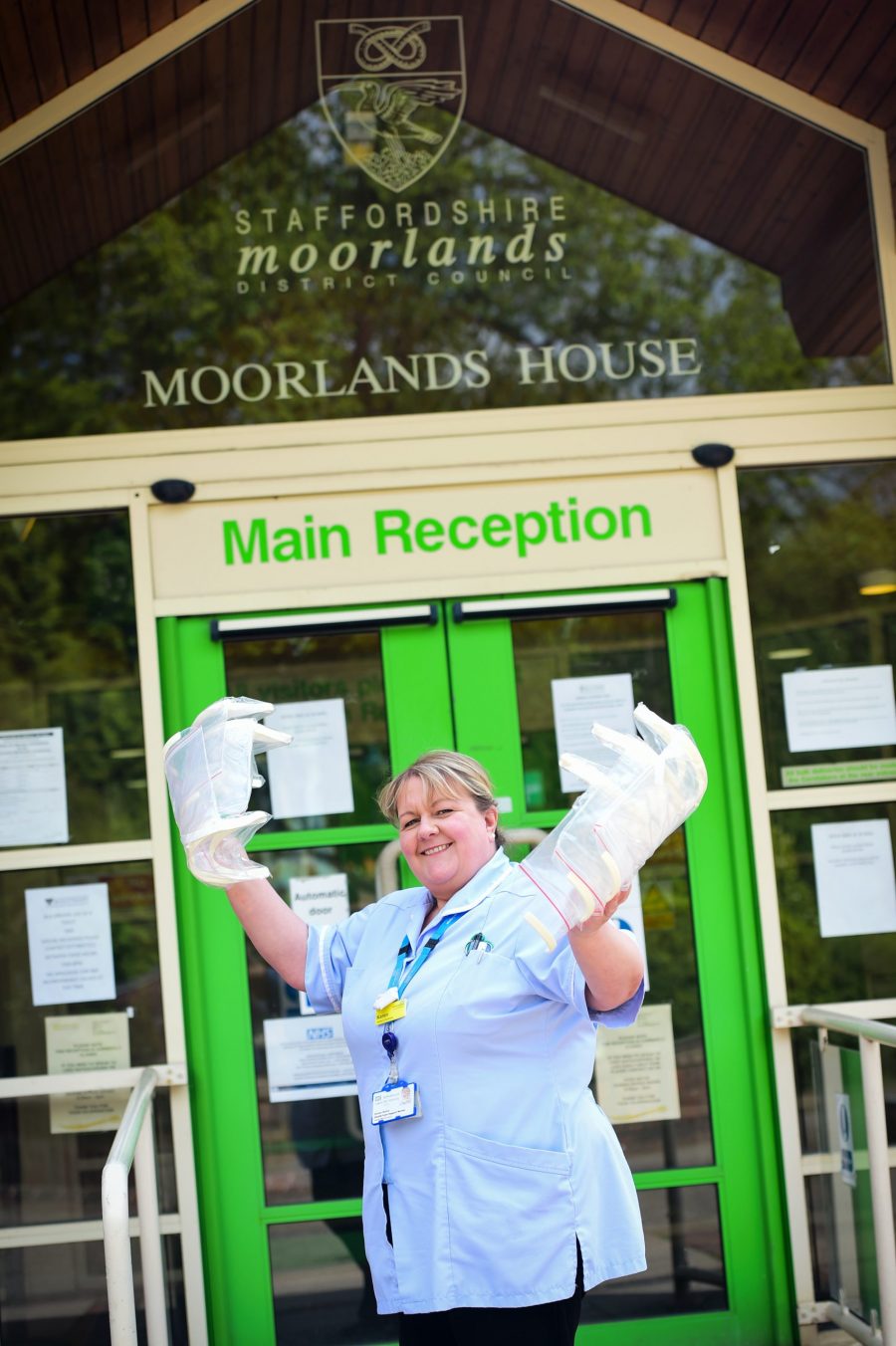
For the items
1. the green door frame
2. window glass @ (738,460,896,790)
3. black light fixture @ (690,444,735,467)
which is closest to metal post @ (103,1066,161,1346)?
the green door frame

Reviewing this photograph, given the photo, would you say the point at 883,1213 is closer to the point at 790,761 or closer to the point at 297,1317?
the point at 790,761

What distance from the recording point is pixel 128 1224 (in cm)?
319

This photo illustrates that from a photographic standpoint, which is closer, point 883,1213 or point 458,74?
point 883,1213

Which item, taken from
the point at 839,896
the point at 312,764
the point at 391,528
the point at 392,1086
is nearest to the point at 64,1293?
the point at 312,764

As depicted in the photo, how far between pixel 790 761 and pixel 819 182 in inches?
68.1

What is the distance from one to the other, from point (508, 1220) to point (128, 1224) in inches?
37.4

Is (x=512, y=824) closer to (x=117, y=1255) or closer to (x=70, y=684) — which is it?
(x=70, y=684)

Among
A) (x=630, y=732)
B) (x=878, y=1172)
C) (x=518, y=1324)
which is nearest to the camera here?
(x=518, y=1324)

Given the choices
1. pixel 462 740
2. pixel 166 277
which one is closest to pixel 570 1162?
pixel 462 740

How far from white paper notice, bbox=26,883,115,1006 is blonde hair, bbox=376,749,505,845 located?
1403 mm

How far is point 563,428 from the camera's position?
14.2 ft

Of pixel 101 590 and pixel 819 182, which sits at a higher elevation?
pixel 819 182

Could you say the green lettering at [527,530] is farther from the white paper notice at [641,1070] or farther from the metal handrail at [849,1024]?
the metal handrail at [849,1024]

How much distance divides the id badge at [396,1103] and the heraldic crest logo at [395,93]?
273cm
